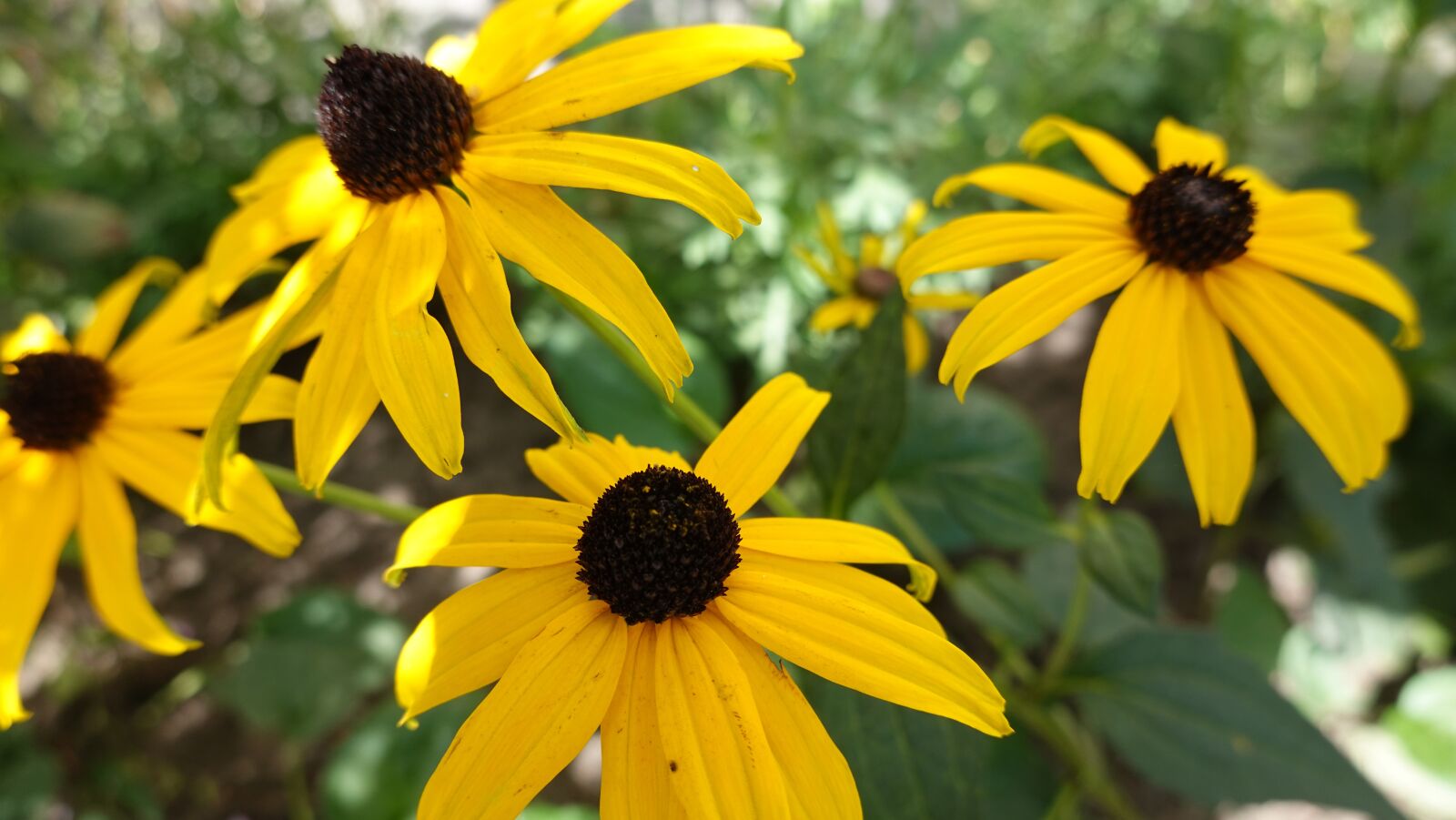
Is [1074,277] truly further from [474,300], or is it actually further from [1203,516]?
[474,300]

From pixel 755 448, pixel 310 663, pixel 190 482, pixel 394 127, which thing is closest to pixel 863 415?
pixel 755 448

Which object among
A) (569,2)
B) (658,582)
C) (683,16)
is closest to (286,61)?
(683,16)

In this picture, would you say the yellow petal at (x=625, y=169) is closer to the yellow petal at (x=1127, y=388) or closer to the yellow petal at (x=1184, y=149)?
the yellow petal at (x=1127, y=388)

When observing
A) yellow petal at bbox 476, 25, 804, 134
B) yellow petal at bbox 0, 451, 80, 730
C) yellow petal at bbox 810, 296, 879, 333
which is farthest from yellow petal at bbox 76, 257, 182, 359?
yellow petal at bbox 810, 296, 879, 333

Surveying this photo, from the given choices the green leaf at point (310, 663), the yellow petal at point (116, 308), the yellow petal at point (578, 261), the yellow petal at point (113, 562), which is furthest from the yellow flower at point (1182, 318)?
the green leaf at point (310, 663)

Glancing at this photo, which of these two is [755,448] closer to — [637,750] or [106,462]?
[637,750]
